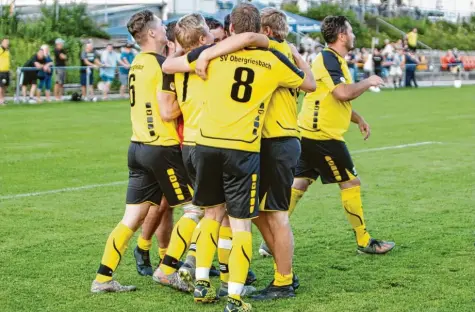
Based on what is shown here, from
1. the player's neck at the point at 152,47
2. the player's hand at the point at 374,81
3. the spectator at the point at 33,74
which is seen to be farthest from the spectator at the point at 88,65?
the player's neck at the point at 152,47

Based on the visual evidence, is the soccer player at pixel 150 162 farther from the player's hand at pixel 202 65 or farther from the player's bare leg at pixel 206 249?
the player's hand at pixel 202 65

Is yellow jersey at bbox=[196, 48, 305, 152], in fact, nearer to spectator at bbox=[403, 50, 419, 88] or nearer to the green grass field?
the green grass field

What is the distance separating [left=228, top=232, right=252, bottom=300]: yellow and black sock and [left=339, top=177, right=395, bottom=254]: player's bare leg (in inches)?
82.8

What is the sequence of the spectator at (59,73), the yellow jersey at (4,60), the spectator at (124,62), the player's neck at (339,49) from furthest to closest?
the spectator at (124,62)
the spectator at (59,73)
the yellow jersey at (4,60)
the player's neck at (339,49)

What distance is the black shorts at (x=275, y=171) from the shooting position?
21.1 feet

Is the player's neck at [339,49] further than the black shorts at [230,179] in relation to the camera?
Yes

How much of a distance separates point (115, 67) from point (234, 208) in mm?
22987

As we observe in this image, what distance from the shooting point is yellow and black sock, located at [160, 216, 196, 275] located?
6.85 meters

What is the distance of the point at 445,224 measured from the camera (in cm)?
927

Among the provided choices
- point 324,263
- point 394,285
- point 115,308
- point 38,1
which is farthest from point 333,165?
point 38,1

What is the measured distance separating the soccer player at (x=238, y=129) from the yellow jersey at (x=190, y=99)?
0.87 ft

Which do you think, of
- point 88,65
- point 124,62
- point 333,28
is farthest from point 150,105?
point 124,62

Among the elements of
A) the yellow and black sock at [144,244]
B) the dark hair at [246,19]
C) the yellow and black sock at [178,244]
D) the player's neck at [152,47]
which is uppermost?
the dark hair at [246,19]

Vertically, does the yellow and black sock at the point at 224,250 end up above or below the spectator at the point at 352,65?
above
